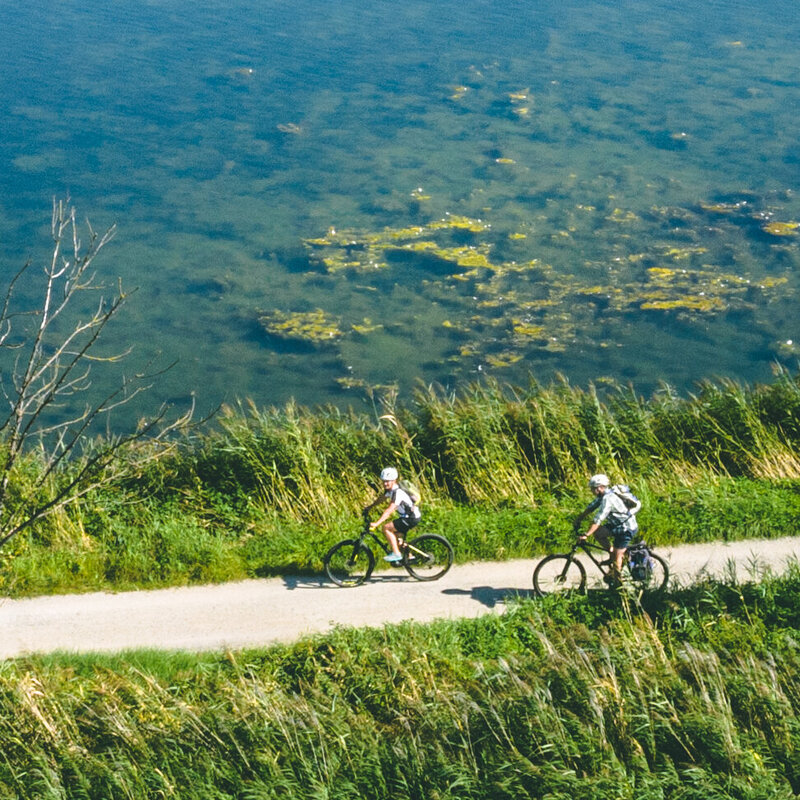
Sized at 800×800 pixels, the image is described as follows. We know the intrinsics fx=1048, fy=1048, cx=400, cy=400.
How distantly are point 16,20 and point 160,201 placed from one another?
19.3 meters

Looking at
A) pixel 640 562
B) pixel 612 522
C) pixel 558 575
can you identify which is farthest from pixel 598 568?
pixel 612 522

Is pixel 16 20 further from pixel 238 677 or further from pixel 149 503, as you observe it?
pixel 238 677

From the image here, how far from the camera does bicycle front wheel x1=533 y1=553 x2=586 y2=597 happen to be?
41.4 ft

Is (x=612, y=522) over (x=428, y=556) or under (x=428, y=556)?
over

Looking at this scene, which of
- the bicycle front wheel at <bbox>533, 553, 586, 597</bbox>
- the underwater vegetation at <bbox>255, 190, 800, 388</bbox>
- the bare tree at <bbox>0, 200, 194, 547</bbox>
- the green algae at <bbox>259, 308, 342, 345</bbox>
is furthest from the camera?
the underwater vegetation at <bbox>255, 190, 800, 388</bbox>

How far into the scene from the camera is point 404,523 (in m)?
13.1

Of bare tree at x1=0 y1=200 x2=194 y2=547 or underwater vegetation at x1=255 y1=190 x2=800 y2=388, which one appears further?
underwater vegetation at x1=255 y1=190 x2=800 y2=388

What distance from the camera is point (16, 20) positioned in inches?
1721

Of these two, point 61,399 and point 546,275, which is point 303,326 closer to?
point 61,399

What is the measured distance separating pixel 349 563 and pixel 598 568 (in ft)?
10.1

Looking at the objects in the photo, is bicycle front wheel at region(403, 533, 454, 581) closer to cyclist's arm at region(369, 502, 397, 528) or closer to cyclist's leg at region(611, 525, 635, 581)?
cyclist's arm at region(369, 502, 397, 528)

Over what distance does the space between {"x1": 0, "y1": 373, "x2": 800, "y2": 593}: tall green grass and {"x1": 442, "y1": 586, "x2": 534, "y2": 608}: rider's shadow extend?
68 centimetres

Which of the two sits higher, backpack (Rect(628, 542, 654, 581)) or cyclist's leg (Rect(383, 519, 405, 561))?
backpack (Rect(628, 542, 654, 581))

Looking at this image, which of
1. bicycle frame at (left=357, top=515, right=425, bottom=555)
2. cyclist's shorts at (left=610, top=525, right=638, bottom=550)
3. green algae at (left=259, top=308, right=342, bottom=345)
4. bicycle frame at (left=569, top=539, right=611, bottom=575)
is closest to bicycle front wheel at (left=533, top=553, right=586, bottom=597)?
bicycle frame at (left=569, top=539, right=611, bottom=575)
